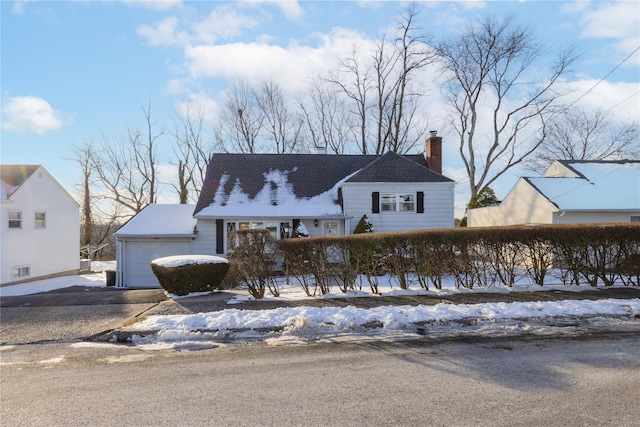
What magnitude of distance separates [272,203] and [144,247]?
6254 mm

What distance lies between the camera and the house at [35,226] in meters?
17.0

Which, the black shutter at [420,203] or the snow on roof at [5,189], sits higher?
the snow on roof at [5,189]

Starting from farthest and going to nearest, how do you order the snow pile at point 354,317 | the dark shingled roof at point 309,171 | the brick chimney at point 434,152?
the brick chimney at point 434,152 < the dark shingled roof at point 309,171 < the snow pile at point 354,317

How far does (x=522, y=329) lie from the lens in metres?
6.38

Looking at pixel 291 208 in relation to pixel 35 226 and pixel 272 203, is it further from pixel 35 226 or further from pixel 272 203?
pixel 35 226

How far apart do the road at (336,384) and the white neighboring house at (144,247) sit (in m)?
12.1

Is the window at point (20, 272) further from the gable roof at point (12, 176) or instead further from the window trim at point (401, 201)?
the window trim at point (401, 201)

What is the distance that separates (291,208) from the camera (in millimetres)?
18672

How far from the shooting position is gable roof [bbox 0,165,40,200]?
17.1 metres

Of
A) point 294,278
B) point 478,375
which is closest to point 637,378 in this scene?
point 478,375

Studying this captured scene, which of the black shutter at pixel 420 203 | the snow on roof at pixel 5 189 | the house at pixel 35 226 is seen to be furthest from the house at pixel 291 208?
the snow on roof at pixel 5 189

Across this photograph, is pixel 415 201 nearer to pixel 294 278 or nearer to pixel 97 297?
pixel 294 278

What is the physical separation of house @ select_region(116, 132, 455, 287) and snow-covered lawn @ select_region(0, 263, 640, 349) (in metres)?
10.3

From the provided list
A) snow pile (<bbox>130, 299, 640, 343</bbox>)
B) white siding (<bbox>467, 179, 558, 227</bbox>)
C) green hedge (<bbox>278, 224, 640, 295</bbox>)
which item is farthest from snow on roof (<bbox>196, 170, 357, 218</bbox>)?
snow pile (<bbox>130, 299, 640, 343</bbox>)
